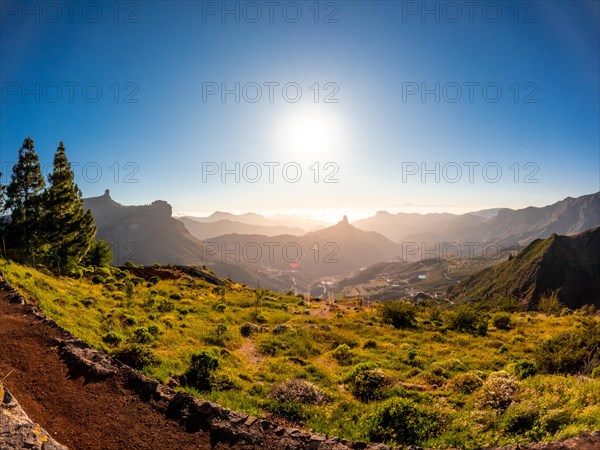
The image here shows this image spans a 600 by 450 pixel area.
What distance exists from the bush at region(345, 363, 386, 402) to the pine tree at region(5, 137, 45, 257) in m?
41.9

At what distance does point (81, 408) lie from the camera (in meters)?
→ 10.5

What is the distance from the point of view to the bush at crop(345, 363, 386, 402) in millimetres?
14883

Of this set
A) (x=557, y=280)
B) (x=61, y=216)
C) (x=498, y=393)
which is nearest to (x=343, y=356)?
(x=498, y=393)

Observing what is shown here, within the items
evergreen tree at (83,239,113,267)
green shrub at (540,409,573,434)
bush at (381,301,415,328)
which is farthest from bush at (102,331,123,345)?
evergreen tree at (83,239,113,267)

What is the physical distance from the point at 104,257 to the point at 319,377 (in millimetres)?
Answer: 54202

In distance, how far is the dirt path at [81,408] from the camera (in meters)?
9.36

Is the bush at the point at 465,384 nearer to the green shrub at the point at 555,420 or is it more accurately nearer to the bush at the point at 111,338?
the green shrub at the point at 555,420

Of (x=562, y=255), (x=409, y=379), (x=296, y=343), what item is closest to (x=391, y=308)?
(x=296, y=343)

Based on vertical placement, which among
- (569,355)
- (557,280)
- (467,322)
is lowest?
(557,280)

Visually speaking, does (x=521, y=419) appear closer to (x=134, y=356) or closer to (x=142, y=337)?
(x=134, y=356)

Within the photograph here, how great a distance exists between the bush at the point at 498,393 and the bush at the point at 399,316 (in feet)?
83.4

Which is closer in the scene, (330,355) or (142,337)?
(142,337)

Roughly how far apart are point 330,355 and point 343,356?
1.04 meters

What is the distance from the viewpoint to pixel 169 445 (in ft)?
30.6
